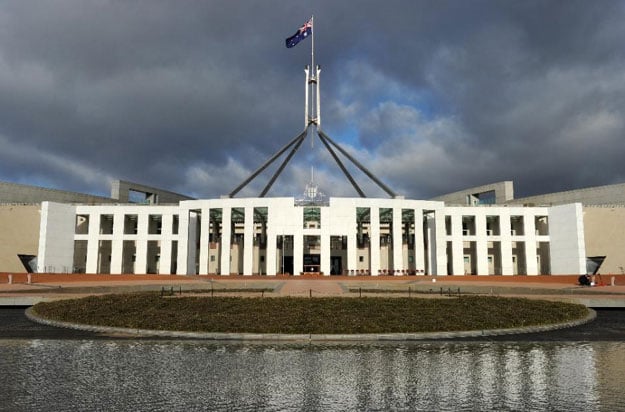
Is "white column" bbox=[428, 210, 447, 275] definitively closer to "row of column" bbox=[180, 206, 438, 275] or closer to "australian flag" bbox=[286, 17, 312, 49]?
"row of column" bbox=[180, 206, 438, 275]

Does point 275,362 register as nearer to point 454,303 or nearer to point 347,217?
point 454,303

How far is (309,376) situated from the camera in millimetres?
9719

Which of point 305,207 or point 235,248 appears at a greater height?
point 305,207

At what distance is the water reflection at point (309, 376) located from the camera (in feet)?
25.8

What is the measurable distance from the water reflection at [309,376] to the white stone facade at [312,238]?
3646 centimetres

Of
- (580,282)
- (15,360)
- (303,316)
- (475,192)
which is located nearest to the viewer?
(15,360)

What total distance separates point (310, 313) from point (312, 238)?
134 feet

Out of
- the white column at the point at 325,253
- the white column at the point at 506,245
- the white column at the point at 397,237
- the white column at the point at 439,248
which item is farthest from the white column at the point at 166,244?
the white column at the point at 506,245

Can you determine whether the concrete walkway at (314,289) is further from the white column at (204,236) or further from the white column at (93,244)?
the white column at (93,244)

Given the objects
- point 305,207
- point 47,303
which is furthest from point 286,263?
point 47,303

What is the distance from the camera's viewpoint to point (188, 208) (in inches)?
2098

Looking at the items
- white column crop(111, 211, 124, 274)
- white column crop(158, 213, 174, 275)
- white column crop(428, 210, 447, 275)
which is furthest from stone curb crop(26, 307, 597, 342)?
white column crop(111, 211, 124, 274)

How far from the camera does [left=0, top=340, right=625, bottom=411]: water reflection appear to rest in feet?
25.8

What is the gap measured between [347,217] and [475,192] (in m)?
33.8
